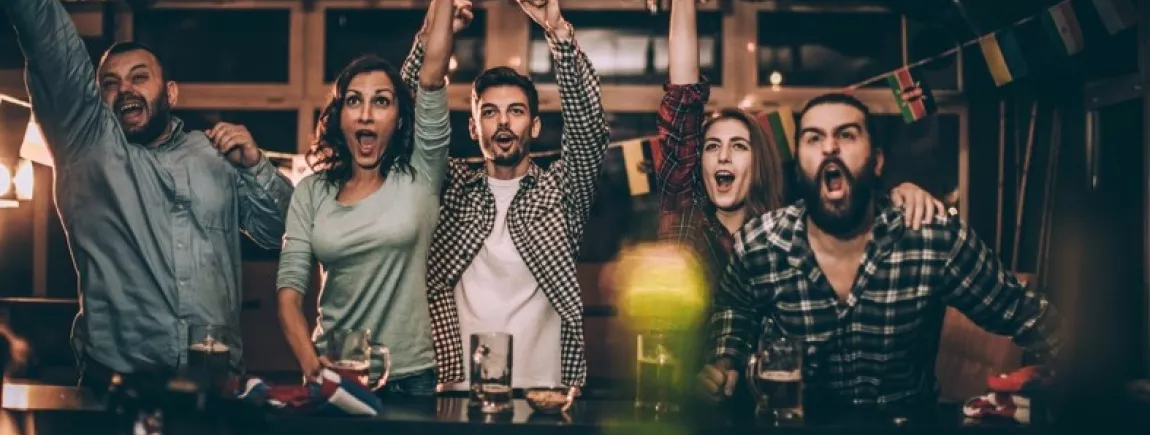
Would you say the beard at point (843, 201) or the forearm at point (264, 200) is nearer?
the beard at point (843, 201)

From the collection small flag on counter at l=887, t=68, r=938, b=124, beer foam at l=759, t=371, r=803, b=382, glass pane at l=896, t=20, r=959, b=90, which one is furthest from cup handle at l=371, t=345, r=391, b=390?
glass pane at l=896, t=20, r=959, b=90

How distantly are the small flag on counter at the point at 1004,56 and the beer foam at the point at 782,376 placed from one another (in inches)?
113

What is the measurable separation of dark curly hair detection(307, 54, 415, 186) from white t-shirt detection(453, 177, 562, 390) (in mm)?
311

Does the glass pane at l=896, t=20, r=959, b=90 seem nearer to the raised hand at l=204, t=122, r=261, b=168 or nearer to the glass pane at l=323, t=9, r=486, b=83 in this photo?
the glass pane at l=323, t=9, r=486, b=83

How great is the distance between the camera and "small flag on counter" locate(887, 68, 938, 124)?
5.07m

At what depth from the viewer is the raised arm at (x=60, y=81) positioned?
9.92ft

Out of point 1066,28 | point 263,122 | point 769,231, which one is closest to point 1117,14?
point 1066,28

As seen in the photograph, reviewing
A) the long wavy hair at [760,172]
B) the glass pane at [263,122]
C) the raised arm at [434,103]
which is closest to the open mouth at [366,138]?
the raised arm at [434,103]

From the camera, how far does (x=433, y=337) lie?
323cm

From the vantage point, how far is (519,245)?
3281 millimetres

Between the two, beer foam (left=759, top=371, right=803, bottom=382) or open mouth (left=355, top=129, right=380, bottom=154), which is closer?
beer foam (left=759, top=371, right=803, bottom=382)

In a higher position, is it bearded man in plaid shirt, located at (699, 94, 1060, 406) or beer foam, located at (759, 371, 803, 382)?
bearded man in plaid shirt, located at (699, 94, 1060, 406)

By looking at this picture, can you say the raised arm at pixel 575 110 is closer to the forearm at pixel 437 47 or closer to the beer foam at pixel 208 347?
the forearm at pixel 437 47

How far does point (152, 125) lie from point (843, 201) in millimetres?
1863
